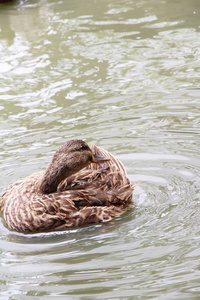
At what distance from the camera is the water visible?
5.16 m

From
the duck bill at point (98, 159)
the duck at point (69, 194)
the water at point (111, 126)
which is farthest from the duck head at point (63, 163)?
Answer: the water at point (111, 126)

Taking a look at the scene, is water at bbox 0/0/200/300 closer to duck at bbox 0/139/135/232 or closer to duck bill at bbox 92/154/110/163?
duck at bbox 0/139/135/232

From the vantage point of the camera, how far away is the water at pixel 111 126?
16.9 feet

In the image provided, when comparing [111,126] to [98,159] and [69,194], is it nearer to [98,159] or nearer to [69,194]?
[98,159]

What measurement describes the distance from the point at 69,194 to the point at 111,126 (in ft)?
6.66

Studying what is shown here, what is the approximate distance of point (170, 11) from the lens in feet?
38.8

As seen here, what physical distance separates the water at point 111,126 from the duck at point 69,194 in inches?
5.1

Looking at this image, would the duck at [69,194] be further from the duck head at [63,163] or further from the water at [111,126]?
the water at [111,126]

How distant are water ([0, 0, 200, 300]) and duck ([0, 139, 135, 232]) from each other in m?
0.13

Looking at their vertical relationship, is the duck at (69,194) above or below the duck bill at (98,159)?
below

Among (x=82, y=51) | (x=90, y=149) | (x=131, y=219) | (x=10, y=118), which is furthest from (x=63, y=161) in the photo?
(x=82, y=51)

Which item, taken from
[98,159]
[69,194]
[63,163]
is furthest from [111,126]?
[69,194]

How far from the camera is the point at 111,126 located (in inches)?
316

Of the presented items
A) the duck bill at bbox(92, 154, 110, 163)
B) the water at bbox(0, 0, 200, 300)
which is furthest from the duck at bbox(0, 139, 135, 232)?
the water at bbox(0, 0, 200, 300)
